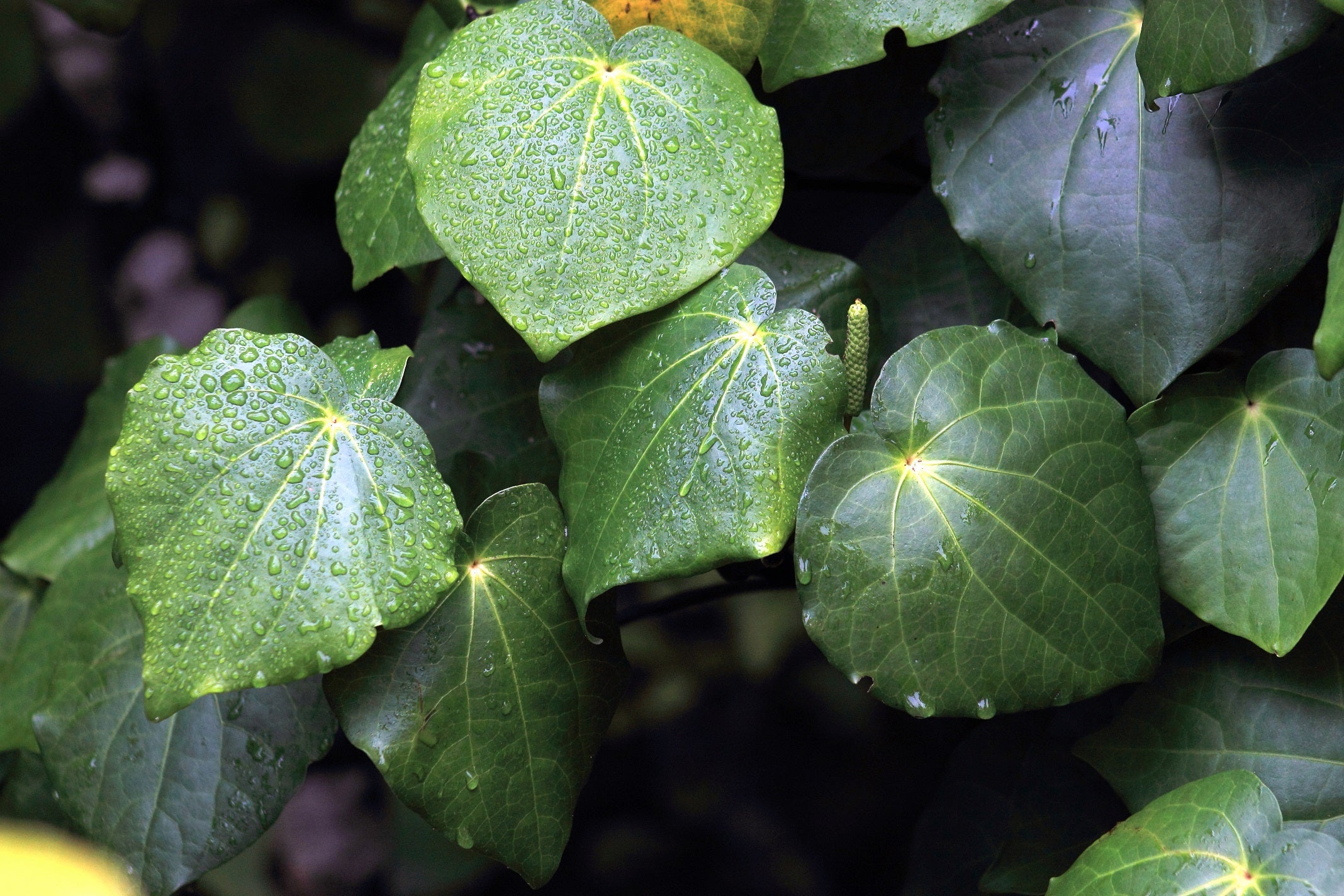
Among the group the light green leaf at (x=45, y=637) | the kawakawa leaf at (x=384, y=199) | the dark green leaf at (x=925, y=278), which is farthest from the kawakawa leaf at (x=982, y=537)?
the light green leaf at (x=45, y=637)

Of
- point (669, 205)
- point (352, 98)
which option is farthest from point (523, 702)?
point (352, 98)

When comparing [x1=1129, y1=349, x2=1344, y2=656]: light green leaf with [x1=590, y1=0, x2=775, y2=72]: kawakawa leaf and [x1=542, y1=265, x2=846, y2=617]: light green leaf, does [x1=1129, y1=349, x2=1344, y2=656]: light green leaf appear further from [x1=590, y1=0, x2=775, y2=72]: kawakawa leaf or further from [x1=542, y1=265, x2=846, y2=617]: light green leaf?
[x1=590, y1=0, x2=775, y2=72]: kawakawa leaf

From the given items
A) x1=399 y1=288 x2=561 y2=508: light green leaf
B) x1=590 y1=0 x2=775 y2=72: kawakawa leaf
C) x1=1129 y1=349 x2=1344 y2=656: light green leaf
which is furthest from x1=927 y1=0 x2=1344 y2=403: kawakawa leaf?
x1=399 y1=288 x2=561 y2=508: light green leaf

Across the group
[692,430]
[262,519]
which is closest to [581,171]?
[692,430]

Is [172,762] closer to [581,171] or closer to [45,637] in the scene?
[45,637]

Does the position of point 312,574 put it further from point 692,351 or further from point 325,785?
point 325,785

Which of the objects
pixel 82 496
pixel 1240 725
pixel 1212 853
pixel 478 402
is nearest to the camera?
pixel 1212 853

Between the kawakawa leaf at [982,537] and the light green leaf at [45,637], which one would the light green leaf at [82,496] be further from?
the kawakawa leaf at [982,537]

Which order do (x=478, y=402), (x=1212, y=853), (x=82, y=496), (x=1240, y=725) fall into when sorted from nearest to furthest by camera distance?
(x=1212, y=853) < (x=1240, y=725) < (x=478, y=402) < (x=82, y=496)
